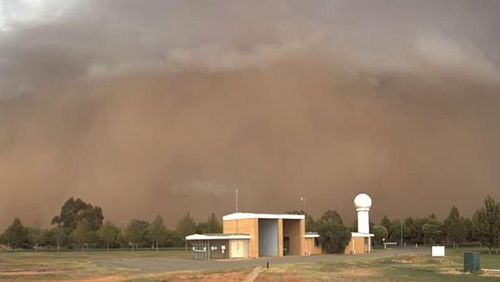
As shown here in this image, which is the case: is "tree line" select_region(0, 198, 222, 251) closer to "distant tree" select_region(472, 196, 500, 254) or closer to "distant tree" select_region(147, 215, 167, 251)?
"distant tree" select_region(147, 215, 167, 251)

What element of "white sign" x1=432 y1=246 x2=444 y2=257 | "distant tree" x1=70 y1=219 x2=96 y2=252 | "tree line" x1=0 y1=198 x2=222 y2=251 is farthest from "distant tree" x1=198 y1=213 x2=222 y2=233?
"white sign" x1=432 y1=246 x2=444 y2=257

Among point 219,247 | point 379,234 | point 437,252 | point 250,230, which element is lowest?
point 379,234

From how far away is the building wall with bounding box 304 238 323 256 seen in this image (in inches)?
3944

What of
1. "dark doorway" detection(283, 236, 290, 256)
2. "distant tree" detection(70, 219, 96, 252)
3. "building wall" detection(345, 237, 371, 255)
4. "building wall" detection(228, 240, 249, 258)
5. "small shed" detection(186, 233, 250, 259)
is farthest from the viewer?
"distant tree" detection(70, 219, 96, 252)

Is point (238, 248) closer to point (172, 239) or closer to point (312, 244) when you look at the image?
point (312, 244)

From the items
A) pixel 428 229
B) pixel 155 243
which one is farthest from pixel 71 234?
pixel 428 229

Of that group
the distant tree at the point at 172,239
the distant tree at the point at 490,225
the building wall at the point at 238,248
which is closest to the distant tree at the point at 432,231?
the distant tree at the point at 490,225

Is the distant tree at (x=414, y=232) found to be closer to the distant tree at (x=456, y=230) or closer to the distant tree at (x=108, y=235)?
the distant tree at (x=456, y=230)

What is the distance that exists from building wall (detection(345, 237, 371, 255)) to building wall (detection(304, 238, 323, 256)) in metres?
5.03

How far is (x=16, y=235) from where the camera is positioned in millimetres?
162250

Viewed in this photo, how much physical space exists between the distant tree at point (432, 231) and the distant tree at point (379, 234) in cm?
974

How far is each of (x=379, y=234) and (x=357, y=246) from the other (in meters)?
47.0

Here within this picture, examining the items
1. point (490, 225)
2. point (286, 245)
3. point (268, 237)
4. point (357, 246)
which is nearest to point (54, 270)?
point (268, 237)

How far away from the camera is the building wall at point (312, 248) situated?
329 ft
